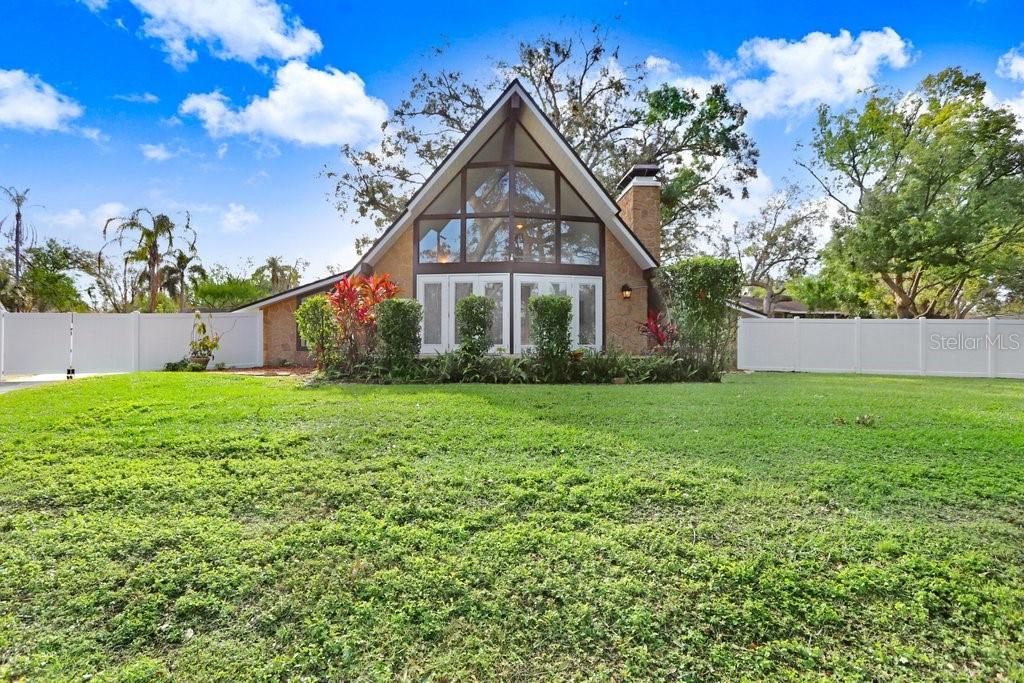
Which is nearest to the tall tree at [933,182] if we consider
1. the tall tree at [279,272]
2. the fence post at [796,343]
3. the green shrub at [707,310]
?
the fence post at [796,343]

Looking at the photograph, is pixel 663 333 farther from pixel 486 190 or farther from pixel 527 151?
pixel 527 151

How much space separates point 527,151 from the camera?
Answer: 14.0 meters

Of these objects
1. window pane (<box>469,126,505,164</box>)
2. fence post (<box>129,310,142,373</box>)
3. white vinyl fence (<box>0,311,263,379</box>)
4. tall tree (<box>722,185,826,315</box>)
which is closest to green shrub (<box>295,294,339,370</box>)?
window pane (<box>469,126,505,164</box>)

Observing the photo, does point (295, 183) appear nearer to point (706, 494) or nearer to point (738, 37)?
point (738, 37)

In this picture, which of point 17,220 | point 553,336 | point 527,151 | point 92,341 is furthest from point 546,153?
point 17,220

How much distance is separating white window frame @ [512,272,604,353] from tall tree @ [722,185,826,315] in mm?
16141

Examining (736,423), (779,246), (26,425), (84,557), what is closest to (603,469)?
(736,423)

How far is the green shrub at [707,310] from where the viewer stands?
1005 cm

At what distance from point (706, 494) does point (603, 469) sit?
2.72 feet

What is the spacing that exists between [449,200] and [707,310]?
24.7 ft

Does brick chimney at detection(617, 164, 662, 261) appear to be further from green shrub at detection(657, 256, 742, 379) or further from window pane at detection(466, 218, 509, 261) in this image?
green shrub at detection(657, 256, 742, 379)

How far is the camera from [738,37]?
1652cm

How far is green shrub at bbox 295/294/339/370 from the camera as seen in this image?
34.7 feet

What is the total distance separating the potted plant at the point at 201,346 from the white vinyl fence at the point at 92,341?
0.42 metres
